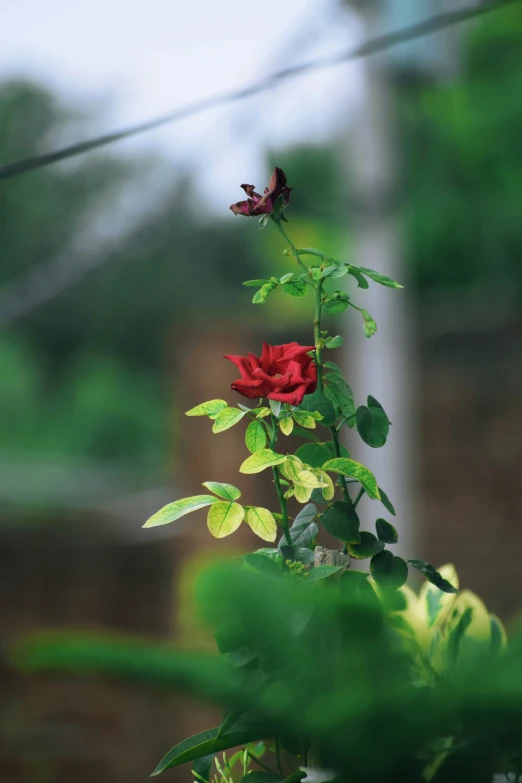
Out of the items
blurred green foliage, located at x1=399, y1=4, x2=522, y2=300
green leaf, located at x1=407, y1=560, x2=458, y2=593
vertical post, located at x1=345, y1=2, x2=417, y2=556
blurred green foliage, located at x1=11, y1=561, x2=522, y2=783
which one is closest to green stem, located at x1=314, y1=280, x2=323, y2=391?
green leaf, located at x1=407, y1=560, x2=458, y2=593

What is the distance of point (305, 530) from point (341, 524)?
0.10ft

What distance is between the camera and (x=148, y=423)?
660 centimetres

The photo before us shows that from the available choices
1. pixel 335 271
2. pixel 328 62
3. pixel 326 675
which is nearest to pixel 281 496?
pixel 335 271

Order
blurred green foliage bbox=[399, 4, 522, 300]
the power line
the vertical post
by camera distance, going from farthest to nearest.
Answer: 1. blurred green foliage bbox=[399, 4, 522, 300]
2. the vertical post
3. the power line

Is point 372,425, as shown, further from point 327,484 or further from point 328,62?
point 328,62

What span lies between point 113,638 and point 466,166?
457 cm

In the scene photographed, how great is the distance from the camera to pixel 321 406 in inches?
17.7

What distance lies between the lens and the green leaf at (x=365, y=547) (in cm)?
44

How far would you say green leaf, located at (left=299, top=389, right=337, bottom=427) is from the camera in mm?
448

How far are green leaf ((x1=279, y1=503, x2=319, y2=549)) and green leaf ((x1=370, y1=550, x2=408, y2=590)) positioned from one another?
1.3 inches

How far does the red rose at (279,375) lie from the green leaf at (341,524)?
6 cm

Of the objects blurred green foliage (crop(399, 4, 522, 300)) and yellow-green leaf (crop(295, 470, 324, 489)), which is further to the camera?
blurred green foliage (crop(399, 4, 522, 300))

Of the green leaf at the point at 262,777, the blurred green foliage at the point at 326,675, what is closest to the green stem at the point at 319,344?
the green leaf at the point at 262,777

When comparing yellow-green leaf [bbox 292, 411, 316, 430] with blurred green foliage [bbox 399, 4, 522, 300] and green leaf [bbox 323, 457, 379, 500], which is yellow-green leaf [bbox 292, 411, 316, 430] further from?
blurred green foliage [bbox 399, 4, 522, 300]
